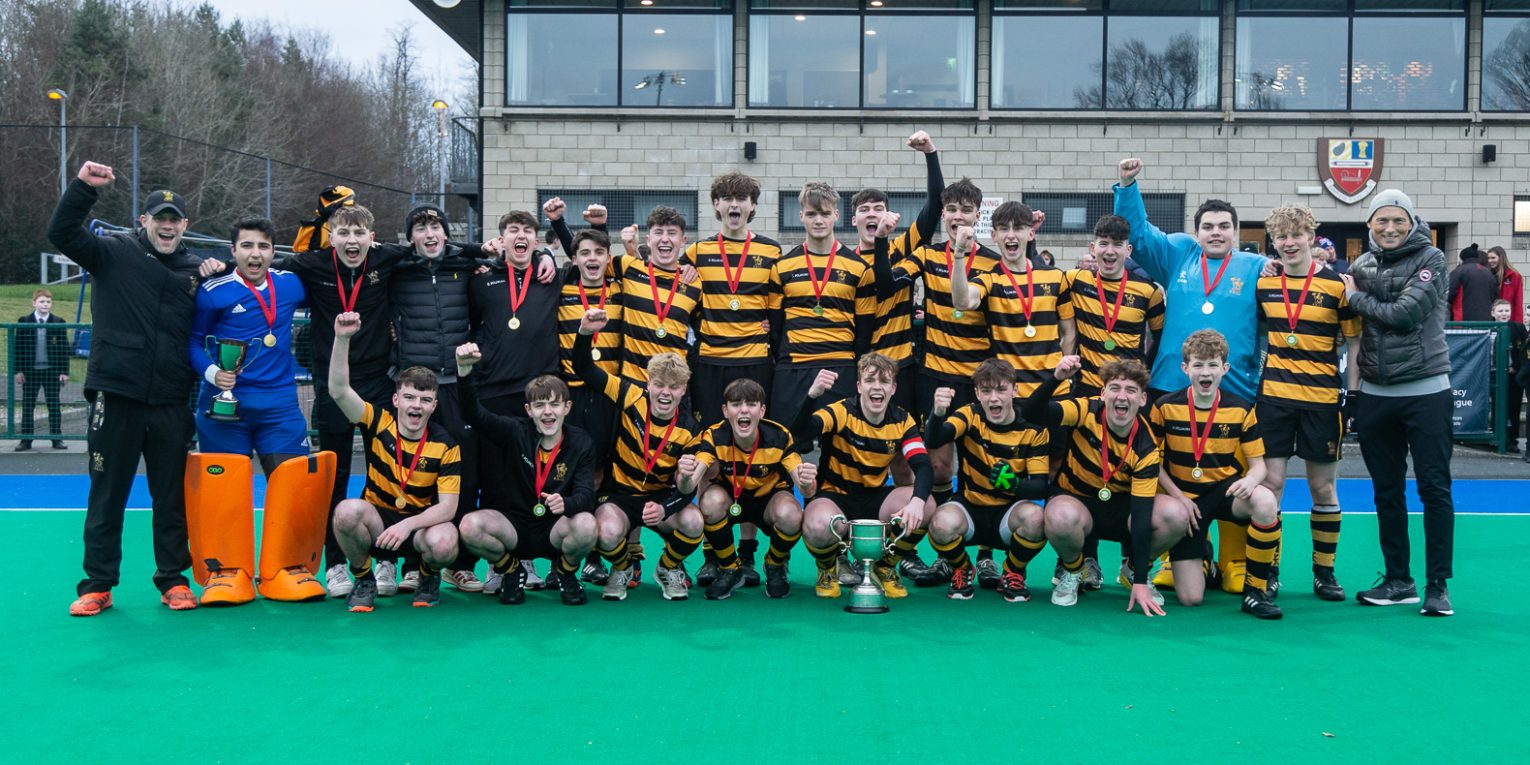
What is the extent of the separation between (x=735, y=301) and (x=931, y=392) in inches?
42.9

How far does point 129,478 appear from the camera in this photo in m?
5.56

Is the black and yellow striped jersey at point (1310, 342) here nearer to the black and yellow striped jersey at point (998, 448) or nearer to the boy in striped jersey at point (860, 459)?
the black and yellow striped jersey at point (998, 448)

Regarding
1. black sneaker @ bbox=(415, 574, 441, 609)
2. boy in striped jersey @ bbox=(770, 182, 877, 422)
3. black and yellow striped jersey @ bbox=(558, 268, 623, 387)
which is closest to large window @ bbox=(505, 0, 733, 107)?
black and yellow striped jersey @ bbox=(558, 268, 623, 387)

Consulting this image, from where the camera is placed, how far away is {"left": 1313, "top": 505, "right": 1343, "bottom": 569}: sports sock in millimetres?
→ 5891

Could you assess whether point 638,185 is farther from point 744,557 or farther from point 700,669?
point 700,669

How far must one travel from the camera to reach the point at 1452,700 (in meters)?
4.16

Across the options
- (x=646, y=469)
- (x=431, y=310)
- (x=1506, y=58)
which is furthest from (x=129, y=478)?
(x=1506, y=58)

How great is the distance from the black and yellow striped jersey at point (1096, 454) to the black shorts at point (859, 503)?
854mm

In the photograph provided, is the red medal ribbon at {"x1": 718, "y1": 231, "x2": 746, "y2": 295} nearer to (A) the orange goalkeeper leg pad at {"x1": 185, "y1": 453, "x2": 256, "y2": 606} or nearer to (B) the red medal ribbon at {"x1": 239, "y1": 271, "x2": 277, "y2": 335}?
(B) the red medal ribbon at {"x1": 239, "y1": 271, "x2": 277, "y2": 335}

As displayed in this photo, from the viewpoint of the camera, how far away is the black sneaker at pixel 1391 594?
223 inches

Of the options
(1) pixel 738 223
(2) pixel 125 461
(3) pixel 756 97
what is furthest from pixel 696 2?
(2) pixel 125 461

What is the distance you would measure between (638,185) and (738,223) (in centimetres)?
1095

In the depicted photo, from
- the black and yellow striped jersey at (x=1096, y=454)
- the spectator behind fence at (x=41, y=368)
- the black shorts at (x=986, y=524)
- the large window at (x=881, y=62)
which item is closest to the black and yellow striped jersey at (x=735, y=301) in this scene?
the black shorts at (x=986, y=524)

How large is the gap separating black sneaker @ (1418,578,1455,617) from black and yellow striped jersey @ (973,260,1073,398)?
189cm
